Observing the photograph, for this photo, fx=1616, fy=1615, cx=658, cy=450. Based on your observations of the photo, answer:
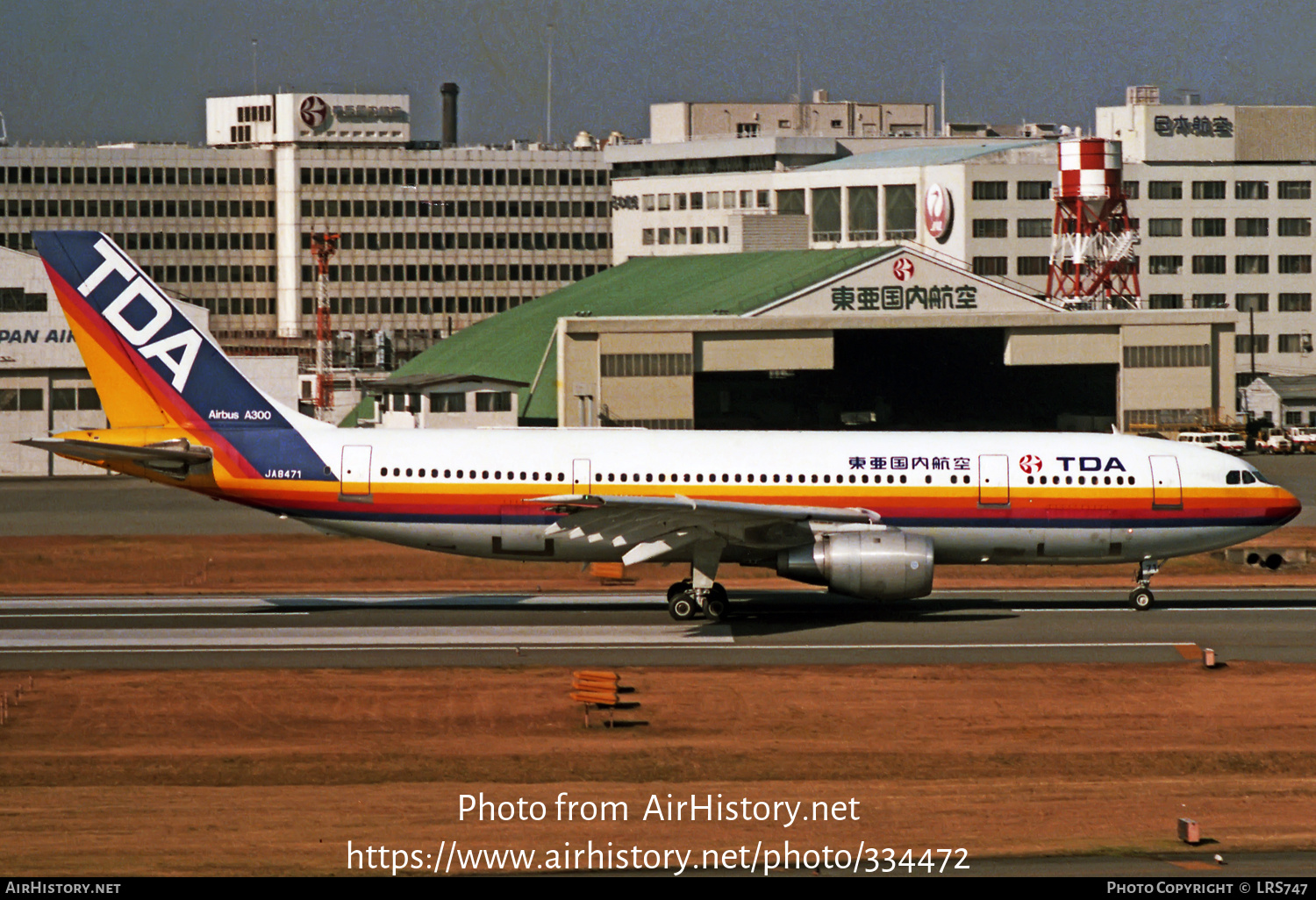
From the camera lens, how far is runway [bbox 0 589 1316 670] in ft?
115

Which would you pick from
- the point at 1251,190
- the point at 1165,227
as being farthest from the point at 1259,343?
the point at 1251,190

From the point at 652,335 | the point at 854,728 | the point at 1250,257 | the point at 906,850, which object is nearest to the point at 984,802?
the point at 906,850

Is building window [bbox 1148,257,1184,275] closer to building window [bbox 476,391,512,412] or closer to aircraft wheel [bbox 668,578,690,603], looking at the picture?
building window [bbox 476,391,512,412]

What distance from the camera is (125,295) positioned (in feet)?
133

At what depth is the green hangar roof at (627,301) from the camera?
94375mm

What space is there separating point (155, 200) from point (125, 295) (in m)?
126

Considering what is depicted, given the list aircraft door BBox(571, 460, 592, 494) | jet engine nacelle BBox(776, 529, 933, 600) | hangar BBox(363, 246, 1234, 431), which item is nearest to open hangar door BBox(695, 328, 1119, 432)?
hangar BBox(363, 246, 1234, 431)

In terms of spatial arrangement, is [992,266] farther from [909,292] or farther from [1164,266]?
[909,292]

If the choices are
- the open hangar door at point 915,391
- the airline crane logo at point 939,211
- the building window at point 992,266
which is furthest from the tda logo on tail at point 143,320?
the building window at point 992,266

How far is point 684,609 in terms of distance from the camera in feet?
130

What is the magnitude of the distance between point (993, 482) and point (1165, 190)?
100698 mm

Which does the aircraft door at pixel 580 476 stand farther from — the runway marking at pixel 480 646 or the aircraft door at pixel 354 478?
the aircraft door at pixel 354 478

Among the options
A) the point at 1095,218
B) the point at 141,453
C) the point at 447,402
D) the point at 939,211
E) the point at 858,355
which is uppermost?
the point at 939,211
